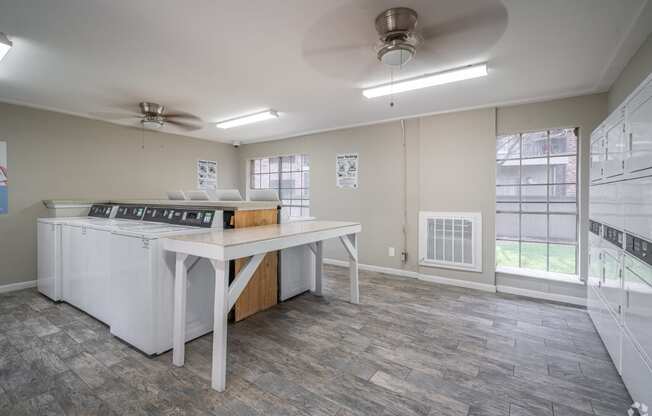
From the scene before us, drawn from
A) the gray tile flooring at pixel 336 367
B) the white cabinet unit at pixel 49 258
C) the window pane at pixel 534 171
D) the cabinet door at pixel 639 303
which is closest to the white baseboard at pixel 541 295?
the gray tile flooring at pixel 336 367

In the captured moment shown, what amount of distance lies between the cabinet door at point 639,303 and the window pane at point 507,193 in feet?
7.01

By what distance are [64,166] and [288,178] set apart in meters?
3.43

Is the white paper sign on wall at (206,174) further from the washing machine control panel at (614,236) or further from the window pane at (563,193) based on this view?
the washing machine control panel at (614,236)

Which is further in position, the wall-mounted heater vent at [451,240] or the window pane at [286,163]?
the window pane at [286,163]

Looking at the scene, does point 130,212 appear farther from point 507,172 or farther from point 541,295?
point 541,295

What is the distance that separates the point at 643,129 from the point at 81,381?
141 inches

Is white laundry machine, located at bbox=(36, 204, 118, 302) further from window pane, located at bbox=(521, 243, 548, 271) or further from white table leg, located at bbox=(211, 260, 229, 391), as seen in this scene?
window pane, located at bbox=(521, 243, 548, 271)

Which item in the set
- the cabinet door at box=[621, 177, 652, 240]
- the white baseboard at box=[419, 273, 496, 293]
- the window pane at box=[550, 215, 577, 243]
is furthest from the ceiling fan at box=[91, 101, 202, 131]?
the window pane at box=[550, 215, 577, 243]

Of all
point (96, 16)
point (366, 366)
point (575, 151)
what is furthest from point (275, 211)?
point (575, 151)

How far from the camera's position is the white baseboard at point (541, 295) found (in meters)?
3.23

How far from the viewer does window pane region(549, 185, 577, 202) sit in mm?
3371

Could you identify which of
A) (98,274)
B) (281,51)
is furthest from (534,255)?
(98,274)

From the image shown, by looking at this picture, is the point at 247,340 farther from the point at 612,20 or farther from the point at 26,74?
the point at 612,20

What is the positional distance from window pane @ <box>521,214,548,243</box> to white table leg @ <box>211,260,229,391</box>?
12.1ft
